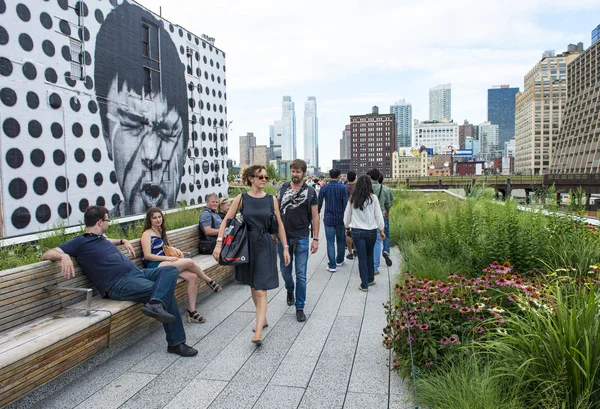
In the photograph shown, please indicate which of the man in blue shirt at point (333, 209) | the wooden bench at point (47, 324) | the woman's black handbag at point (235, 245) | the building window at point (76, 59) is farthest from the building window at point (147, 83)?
the woman's black handbag at point (235, 245)

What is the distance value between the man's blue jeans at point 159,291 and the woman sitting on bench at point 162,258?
0.65 meters

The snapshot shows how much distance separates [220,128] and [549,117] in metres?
167

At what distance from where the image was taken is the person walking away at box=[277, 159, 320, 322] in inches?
225

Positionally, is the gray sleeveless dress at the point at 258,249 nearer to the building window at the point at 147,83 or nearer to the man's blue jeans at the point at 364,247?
the man's blue jeans at the point at 364,247

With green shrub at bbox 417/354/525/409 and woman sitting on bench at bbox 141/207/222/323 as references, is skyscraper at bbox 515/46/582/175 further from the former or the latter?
green shrub at bbox 417/354/525/409

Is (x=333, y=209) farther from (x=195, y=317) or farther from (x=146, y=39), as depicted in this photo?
(x=146, y=39)

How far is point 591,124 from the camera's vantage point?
93062 millimetres

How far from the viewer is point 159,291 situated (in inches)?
176

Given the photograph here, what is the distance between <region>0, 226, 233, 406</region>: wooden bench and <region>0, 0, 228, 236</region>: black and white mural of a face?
25.5 feet

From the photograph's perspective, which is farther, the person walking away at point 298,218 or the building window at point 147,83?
the building window at point 147,83

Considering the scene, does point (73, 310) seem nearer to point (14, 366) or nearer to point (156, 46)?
point (14, 366)

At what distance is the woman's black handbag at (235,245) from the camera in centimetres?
471

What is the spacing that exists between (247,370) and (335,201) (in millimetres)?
4470

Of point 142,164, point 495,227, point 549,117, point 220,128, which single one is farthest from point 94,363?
point 549,117
